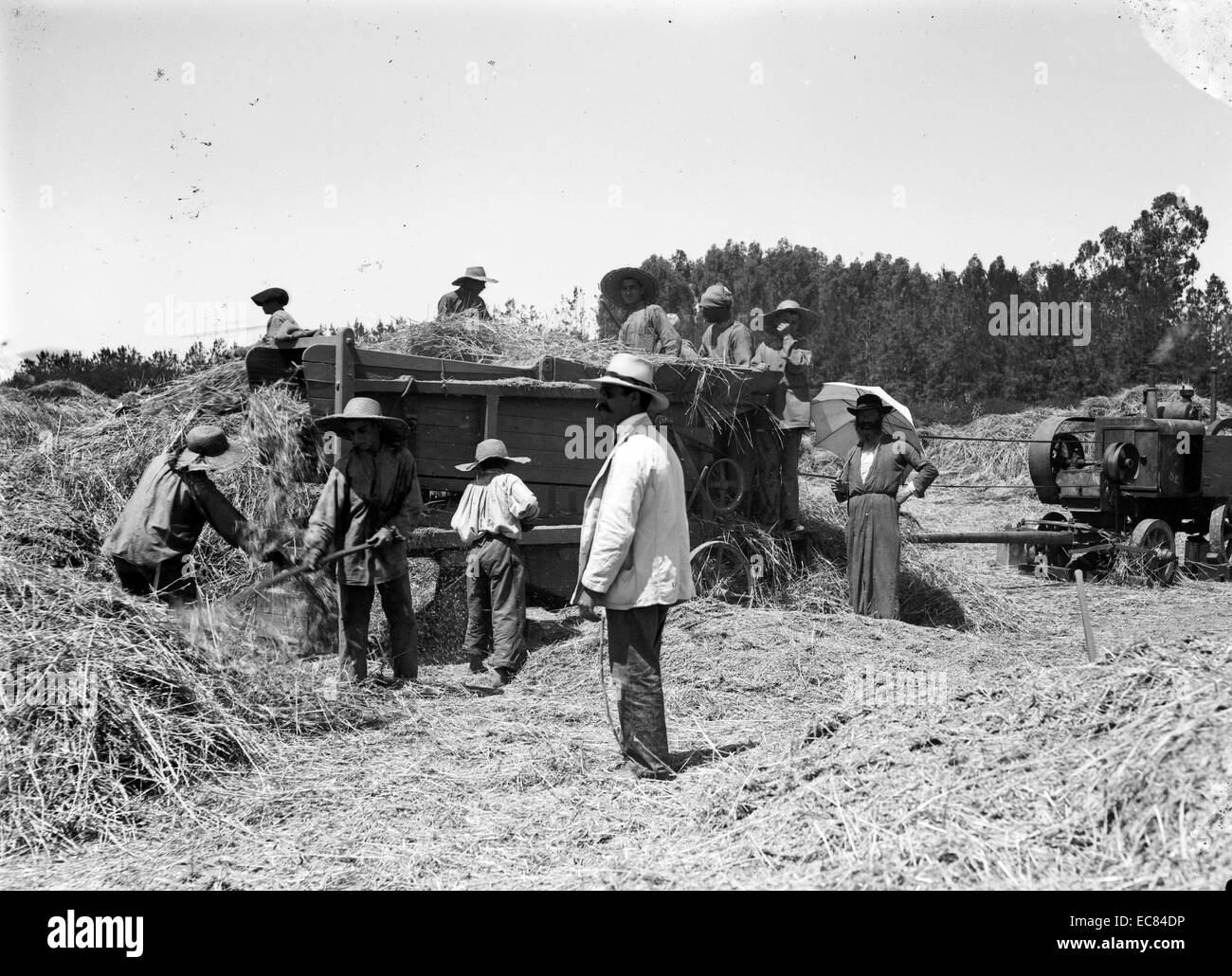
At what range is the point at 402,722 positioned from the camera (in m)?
5.91

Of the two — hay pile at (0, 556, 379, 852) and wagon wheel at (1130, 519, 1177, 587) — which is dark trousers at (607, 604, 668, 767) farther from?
wagon wheel at (1130, 519, 1177, 587)

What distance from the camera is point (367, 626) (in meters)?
6.77

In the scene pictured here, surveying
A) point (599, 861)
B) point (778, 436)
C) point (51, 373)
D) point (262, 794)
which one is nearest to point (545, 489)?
point (778, 436)

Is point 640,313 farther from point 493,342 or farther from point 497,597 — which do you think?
point 497,597

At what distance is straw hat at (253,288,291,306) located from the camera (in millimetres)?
9078

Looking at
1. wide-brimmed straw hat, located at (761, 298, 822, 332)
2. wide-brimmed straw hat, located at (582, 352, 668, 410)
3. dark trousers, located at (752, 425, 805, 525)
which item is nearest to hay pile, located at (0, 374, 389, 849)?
wide-brimmed straw hat, located at (582, 352, 668, 410)

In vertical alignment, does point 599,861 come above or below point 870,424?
below

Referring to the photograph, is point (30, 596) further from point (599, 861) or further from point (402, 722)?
point (599, 861)

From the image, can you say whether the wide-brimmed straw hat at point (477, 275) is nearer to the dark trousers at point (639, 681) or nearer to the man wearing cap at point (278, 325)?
the man wearing cap at point (278, 325)

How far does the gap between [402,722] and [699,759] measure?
168cm

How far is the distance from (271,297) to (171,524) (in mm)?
3570

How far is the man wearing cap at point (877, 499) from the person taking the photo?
27.9 feet
